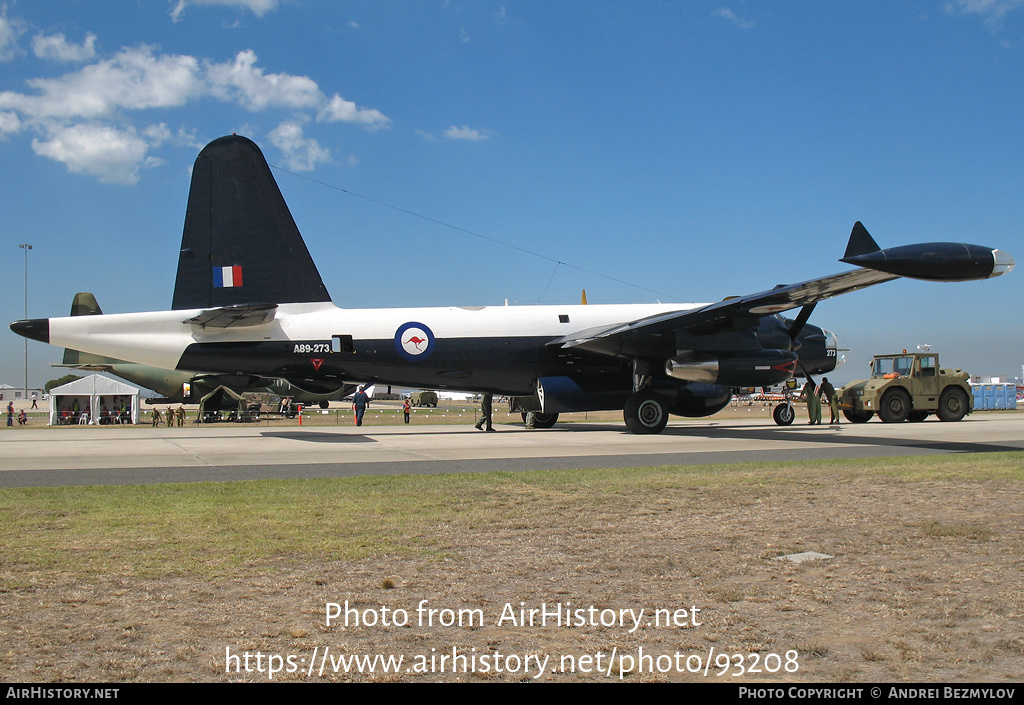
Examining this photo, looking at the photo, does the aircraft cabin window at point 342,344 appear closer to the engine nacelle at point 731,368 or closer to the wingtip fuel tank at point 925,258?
the engine nacelle at point 731,368

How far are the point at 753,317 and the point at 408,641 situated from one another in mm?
16379

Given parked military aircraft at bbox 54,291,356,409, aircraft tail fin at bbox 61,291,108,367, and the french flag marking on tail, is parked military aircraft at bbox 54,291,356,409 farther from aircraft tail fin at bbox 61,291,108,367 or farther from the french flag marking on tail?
the french flag marking on tail

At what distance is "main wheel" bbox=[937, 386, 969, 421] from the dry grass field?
1962 centimetres

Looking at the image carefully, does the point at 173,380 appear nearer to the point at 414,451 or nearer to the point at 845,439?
the point at 414,451

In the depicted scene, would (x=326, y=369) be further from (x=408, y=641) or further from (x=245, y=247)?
(x=408, y=641)

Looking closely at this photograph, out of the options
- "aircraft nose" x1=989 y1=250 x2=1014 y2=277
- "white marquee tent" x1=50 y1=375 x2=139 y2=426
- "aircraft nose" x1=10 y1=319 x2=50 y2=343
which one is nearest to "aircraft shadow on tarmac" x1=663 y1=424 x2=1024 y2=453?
"aircraft nose" x1=989 y1=250 x2=1014 y2=277

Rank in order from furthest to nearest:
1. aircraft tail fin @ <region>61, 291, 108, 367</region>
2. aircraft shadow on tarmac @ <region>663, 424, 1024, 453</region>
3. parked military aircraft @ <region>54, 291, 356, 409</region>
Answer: parked military aircraft @ <region>54, 291, 356, 409</region> → aircraft tail fin @ <region>61, 291, 108, 367</region> → aircraft shadow on tarmac @ <region>663, 424, 1024, 453</region>

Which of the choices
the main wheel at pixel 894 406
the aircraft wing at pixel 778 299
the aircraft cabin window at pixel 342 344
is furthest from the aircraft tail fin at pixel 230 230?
the main wheel at pixel 894 406

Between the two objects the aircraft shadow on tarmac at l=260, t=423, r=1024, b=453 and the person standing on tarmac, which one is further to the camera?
the person standing on tarmac

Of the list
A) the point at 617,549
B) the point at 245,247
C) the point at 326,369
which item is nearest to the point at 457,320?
the point at 326,369

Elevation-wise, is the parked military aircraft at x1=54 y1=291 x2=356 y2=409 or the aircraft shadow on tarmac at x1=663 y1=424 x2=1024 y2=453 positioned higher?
the parked military aircraft at x1=54 y1=291 x2=356 y2=409

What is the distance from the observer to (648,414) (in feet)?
63.4

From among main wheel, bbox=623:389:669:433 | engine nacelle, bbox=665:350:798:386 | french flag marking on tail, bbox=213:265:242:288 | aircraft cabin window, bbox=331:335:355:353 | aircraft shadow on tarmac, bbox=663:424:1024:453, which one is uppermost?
french flag marking on tail, bbox=213:265:242:288

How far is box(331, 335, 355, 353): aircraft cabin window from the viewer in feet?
60.2
